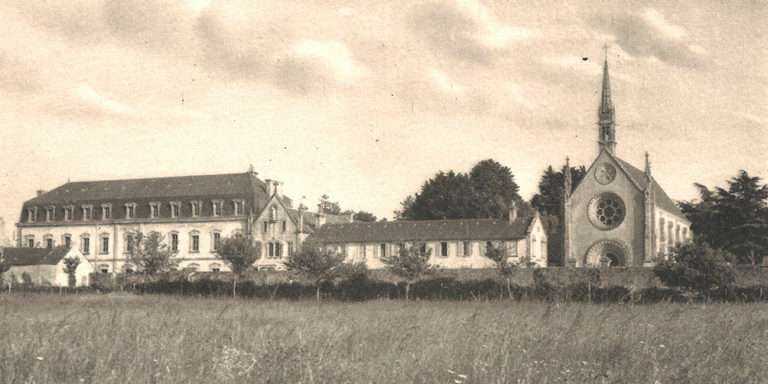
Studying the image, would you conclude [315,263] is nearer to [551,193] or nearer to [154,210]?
[154,210]

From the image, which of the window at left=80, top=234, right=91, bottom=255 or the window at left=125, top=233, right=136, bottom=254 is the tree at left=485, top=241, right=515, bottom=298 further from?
the window at left=80, top=234, right=91, bottom=255

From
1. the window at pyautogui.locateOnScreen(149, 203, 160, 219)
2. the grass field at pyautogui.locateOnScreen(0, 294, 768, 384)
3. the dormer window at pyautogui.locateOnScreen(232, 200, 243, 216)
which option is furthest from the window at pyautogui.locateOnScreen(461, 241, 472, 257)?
the grass field at pyautogui.locateOnScreen(0, 294, 768, 384)

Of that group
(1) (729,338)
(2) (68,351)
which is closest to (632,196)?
(1) (729,338)

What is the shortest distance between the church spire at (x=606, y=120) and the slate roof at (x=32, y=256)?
1723 inches

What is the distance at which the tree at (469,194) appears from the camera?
82.9 metres

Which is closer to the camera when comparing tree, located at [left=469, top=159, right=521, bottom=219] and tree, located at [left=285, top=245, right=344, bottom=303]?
tree, located at [left=285, top=245, right=344, bottom=303]

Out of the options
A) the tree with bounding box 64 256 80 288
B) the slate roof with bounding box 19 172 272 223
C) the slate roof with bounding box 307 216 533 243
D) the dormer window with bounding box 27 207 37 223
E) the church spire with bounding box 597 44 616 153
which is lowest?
the tree with bounding box 64 256 80 288

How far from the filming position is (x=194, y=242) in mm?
73438

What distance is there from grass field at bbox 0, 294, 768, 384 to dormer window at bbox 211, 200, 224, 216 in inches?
2475

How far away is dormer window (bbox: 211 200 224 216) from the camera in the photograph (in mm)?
72812

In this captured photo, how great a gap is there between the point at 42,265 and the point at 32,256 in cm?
183

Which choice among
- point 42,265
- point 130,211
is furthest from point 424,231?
point 42,265

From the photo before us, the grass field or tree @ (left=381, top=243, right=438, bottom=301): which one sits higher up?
the grass field

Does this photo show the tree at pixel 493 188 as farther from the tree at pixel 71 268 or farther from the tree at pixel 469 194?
the tree at pixel 71 268
